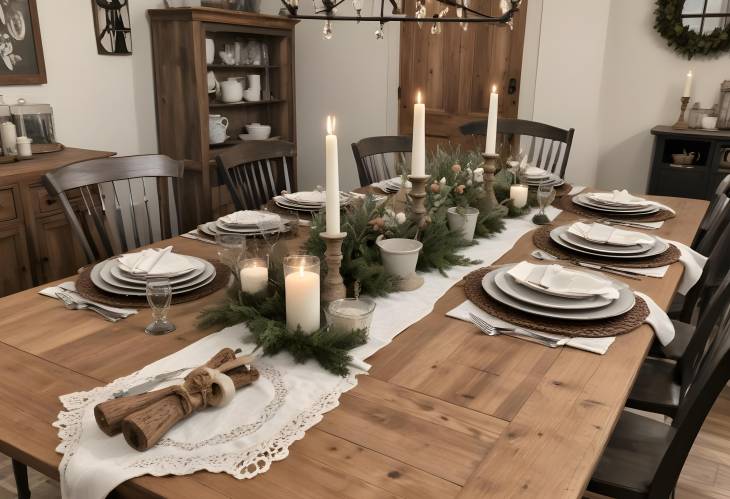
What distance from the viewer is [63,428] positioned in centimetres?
91

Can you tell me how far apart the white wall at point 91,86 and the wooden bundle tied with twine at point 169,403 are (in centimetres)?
266

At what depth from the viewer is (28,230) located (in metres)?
2.44

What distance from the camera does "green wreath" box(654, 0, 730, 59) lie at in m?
3.71

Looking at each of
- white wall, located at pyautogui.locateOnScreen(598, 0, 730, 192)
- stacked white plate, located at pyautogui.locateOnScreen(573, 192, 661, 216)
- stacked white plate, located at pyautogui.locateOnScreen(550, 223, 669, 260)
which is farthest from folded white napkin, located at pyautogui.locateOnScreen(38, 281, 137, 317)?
white wall, located at pyautogui.locateOnScreen(598, 0, 730, 192)

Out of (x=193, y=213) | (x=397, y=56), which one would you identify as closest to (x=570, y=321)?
(x=193, y=213)

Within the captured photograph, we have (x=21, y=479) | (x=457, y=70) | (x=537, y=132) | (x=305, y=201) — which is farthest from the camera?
(x=457, y=70)

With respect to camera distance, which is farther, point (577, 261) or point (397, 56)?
point (397, 56)

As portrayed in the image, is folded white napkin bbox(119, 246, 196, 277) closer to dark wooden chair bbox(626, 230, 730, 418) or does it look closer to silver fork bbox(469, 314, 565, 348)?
silver fork bbox(469, 314, 565, 348)

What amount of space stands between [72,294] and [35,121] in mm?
1984

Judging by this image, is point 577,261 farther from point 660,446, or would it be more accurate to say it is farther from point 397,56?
point 397,56

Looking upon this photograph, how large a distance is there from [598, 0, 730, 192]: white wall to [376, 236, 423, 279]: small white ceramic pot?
3.21 m

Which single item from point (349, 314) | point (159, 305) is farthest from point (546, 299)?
point (159, 305)

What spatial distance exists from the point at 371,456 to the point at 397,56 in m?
3.98

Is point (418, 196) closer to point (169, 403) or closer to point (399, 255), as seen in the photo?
point (399, 255)
